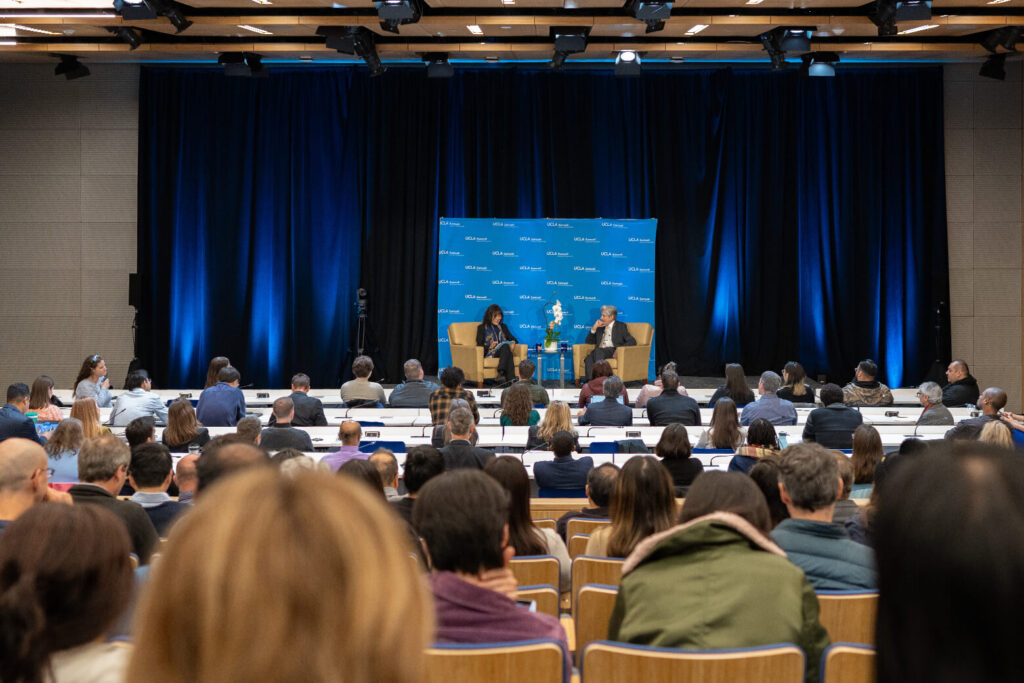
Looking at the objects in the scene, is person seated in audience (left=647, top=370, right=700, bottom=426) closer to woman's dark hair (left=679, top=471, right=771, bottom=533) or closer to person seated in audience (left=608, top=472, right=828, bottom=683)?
woman's dark hair (left=679, top=471, right=771, bottom=533)

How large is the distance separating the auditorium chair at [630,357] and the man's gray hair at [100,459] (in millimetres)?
8552

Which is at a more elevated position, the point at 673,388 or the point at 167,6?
the point at 167,6

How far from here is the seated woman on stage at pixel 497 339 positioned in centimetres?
1231

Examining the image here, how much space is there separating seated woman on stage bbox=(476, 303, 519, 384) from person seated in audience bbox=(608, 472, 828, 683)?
999 cm

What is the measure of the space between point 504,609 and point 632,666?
29cm

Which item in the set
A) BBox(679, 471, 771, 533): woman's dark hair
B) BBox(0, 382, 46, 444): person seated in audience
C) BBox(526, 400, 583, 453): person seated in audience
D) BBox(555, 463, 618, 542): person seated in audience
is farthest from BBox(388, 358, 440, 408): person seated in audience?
BBox(679, 471, 771, 533): woman's dark hair

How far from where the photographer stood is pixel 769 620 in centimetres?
219

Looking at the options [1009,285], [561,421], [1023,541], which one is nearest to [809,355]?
[1009,285]

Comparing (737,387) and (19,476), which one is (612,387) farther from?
(19,476)

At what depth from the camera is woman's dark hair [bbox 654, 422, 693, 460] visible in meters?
5.08

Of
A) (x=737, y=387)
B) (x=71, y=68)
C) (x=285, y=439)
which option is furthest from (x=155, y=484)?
(x=71, y=68)

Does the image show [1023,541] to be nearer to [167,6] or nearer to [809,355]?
[167,6]

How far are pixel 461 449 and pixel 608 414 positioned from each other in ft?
7.97

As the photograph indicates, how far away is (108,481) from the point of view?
3.88 m
